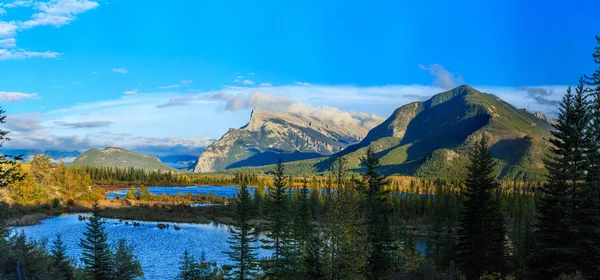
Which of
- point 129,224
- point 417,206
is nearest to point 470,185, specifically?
point 129,224

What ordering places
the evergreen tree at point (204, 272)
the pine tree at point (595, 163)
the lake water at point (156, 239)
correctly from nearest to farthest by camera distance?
the pine tree at point (595, 163), the evergreen tree at point (204, 272), the lake water at point (156, 239)

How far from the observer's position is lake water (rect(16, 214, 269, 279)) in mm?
59347

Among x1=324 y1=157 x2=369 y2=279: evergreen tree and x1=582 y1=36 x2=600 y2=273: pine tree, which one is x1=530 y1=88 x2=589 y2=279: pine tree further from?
x1=324 y1=157 x2=369 y2=279: evergreen tree

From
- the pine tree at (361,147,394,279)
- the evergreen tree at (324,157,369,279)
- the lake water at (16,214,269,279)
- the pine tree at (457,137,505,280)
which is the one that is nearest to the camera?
the evergreen tree at (324,157,369,279)

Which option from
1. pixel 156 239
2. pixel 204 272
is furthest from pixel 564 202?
pixel 156 239

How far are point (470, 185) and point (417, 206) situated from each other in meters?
104

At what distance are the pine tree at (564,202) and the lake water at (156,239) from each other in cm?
4048

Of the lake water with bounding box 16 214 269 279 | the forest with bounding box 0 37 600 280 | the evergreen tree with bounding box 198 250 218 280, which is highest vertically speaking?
the forest with bounding box 0 37 600 280

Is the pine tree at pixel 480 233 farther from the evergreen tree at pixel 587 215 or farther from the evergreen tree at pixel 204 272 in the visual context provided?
the evergreen tree at pixel 204 272

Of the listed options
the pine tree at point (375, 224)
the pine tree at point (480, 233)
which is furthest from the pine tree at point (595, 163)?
the pine tree at point (375, 224)

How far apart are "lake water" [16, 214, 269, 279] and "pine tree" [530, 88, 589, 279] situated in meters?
40.5

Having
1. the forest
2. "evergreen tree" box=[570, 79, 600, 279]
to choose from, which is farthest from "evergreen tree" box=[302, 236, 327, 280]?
"evergreen tree" box=[570, 79, 600, 279]

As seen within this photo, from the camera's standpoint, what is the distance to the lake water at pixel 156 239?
5935 centimetres

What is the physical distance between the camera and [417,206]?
14112 centimetres
